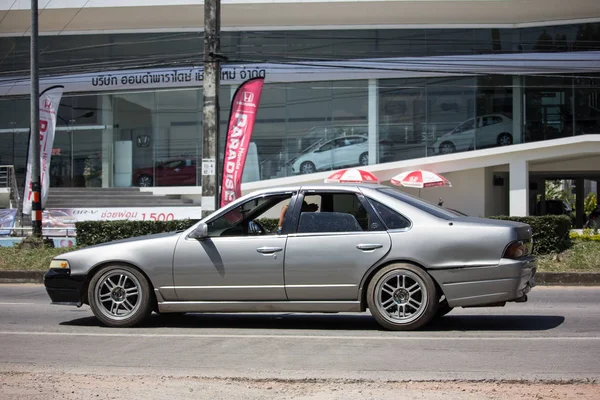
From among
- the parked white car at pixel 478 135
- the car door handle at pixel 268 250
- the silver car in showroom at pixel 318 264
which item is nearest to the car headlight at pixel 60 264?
the silver car in showroom at pixel 318 264

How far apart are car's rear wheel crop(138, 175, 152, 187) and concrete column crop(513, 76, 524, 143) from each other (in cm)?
1436

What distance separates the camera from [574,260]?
47.9 feet

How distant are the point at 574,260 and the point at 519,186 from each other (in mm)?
12537

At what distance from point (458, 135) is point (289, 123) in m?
6.44

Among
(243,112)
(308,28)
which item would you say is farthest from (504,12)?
(243,112)

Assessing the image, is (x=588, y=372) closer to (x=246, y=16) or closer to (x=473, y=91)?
(x=473, y=91)

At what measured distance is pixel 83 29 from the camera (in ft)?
97.6

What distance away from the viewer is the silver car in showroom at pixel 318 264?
754cm

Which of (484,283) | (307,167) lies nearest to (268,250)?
(484,283)

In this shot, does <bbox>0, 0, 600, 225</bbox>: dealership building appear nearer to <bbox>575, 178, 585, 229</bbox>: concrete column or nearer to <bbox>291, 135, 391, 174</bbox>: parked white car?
<bbox>291, 135, 391, 174</bbox>: parked white car

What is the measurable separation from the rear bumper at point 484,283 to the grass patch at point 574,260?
23.7ft

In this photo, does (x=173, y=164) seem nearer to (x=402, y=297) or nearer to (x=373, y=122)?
(x=373, y=122)

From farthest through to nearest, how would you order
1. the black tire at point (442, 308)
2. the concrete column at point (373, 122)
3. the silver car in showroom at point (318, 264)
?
1. the concrete column at point (373, 122)
2. the black tire at point (442, 308)
3. the silver car in showroom at point (318, 264)

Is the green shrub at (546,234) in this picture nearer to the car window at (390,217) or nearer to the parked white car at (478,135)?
the car window at (390,217)
